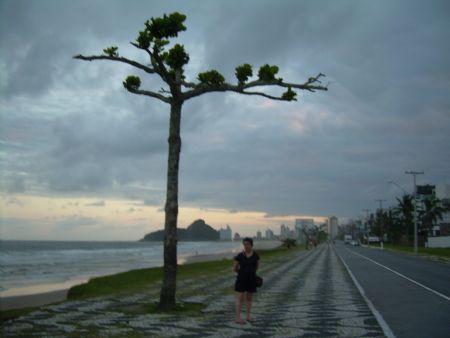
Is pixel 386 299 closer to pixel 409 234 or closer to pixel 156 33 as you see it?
pixel 156 33

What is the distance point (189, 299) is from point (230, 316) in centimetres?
311

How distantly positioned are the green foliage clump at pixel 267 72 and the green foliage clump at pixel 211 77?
86 centimetres

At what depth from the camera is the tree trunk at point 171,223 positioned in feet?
38.9

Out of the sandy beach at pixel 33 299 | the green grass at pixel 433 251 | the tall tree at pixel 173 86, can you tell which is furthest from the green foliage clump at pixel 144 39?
the green grass at pixel 433 251

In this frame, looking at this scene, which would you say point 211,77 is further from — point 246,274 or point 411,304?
point 411,304

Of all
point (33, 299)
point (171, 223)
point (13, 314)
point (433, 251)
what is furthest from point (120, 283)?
point (433, 251)

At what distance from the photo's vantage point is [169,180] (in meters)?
12.2


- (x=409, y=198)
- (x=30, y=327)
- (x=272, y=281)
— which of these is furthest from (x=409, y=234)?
(x=30, y=327)

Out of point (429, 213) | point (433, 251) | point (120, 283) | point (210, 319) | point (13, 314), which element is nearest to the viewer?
point (210, 319)

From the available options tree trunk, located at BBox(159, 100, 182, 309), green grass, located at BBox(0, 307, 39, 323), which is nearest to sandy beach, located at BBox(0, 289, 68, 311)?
green grass, located at BBox(0, 307, 39, 323)

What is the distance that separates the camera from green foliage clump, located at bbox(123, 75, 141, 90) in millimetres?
12586

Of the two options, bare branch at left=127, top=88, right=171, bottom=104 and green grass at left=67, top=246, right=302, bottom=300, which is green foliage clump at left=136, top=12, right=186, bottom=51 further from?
green grass at left=67, top=246, right=302, bottom=300

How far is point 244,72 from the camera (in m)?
12.0

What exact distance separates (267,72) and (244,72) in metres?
0.52
